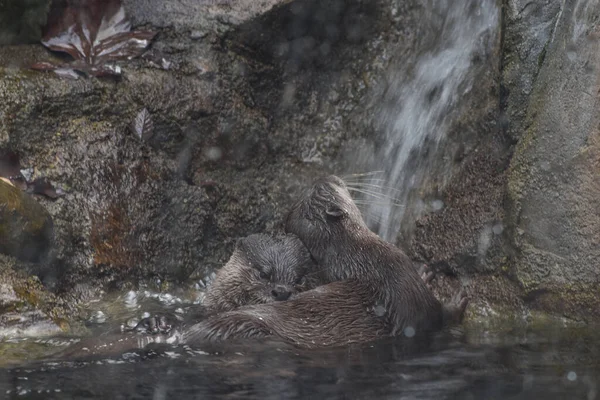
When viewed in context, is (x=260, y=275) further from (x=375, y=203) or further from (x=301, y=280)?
(x=375, y=203)

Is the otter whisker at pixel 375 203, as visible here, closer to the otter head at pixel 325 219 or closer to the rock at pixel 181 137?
the otter head at pixel 325 219

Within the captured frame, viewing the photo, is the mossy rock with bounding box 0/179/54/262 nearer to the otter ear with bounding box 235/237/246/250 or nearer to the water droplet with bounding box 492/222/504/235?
the otter ear with bounding box 235/237/246/250

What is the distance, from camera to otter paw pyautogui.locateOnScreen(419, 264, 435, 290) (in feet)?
18.0

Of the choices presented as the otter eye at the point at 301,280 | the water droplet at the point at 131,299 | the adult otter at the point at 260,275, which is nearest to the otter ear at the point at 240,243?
the adult otter at the point at 260,275

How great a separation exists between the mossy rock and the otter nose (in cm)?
136

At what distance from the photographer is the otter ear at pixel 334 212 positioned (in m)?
5.50

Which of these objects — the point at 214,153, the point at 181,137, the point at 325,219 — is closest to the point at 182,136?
the point at 181,137

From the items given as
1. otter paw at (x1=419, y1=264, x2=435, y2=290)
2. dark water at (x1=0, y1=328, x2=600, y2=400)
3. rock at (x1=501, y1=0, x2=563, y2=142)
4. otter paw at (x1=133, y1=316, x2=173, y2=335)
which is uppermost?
rock at (x1=501, y1=0, x2=563, y2=142)

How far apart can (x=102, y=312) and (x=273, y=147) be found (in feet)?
5.90

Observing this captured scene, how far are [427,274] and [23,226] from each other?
2.37 m

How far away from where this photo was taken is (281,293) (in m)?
5.15

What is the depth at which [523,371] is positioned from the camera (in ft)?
13.0

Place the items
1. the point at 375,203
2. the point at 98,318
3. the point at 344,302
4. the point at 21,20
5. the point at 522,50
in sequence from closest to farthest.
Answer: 1. the point at 344,302
2. the point at 98,318
3. the point at 522,50
4. the point at 21,20
5. the point at 375,203

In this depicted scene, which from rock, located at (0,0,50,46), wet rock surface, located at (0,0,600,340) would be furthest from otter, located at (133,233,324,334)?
rock, located at (0,0,50,46)
